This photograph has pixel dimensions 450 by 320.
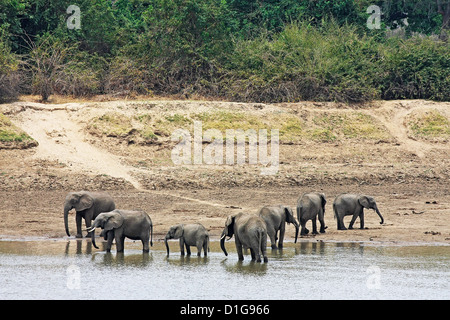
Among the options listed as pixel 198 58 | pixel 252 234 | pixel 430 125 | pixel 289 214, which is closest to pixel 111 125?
pixel 198 58

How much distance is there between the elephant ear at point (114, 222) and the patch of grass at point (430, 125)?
625 inches

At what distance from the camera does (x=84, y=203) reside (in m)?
17.4

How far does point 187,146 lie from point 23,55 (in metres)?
7.64

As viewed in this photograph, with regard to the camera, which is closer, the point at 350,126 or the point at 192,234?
the point at 192,234

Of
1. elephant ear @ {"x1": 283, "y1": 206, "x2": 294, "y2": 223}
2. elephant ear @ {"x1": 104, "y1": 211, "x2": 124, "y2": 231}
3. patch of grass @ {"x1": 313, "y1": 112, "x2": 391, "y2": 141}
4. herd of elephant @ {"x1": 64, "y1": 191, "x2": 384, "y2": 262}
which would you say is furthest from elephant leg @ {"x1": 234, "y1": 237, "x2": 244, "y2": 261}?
patch of grass @ {"x1": 313, "y1": 112, "x2": 391, "y2": 141}

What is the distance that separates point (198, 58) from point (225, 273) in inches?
723

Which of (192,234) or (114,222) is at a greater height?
(114,222)

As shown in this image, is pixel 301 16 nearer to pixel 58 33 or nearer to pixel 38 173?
pixel 58 33

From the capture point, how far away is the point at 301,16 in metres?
37.0

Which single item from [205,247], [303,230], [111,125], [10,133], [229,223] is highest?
[111,125]

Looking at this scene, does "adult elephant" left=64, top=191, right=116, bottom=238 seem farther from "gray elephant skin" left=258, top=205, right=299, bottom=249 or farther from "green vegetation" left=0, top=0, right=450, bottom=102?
"green vegetation" left=0, top=0, right=450, bottom=102

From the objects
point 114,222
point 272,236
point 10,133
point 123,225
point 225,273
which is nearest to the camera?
point 225,273

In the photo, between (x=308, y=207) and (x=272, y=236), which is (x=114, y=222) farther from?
(x=308, y=207)

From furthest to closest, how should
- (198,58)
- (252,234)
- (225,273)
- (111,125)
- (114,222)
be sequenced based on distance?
(198,58) → (111,125) → (114,222) → (252,234) → (225,273)
